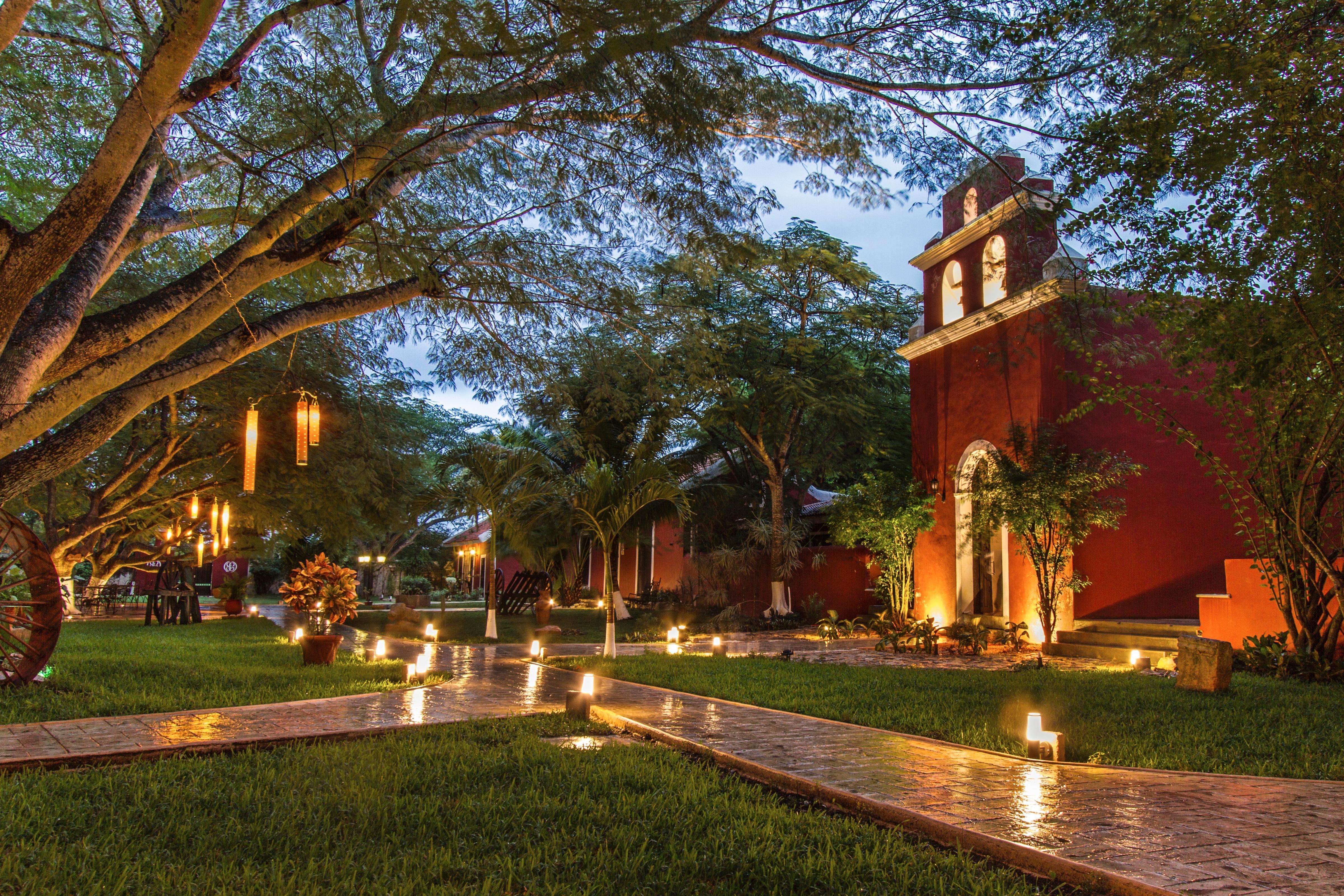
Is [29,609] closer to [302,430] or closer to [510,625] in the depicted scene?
[302,430]

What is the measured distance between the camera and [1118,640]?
11867mm

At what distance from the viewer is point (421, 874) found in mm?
3455

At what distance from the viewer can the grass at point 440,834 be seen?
11.2ft

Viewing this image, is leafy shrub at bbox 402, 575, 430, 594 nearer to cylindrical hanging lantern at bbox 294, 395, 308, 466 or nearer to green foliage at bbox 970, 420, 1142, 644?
green foliage at bbox 970, 420, 1142, 644

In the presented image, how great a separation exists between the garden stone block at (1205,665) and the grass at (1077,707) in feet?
0.57

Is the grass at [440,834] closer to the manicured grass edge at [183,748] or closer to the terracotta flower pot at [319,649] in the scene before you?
the manicured grass edge at [183,748]

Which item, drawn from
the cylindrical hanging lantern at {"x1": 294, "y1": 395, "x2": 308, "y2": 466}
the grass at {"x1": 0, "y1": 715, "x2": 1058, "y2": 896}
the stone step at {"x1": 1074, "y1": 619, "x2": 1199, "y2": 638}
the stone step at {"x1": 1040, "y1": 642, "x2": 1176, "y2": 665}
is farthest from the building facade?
the grass at {"x1": 0, "y1": 715, "x2": 1058, "y2": 896}

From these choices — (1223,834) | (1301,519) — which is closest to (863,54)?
(1223,834)

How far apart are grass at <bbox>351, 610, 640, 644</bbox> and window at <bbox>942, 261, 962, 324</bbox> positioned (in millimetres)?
8748

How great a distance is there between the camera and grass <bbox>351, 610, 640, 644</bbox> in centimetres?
1598

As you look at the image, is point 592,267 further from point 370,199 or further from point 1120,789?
point 1120,789

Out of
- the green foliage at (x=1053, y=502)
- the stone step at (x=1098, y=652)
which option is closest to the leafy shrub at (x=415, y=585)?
the green foliage at (x=1053, y=502)

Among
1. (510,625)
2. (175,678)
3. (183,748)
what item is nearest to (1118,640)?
(183,748)

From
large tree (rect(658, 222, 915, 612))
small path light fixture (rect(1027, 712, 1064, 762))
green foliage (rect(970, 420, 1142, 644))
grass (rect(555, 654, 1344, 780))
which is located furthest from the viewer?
large tree (rect(658, 222, 915, 612))
